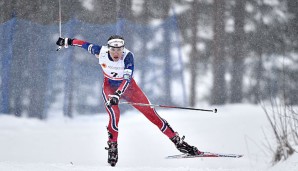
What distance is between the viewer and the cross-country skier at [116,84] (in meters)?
6.99

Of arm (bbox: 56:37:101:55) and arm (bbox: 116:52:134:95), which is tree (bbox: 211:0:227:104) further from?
arm (bbox: 116:52:134:95)

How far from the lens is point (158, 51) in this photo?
42.5 feet

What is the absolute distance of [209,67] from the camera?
15.4 m

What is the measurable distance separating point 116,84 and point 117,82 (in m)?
0.03

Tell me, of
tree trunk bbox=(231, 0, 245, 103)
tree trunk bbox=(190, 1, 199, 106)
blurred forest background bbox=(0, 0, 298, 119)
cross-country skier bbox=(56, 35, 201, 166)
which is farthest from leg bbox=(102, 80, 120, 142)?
tree trunk bbox=(231, 0, 245, 103)

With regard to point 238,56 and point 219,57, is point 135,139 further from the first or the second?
point 238,56

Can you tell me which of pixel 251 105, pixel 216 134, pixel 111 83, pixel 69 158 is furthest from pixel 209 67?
pixel 111 83

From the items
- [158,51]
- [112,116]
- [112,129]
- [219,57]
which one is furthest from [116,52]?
[219,57]

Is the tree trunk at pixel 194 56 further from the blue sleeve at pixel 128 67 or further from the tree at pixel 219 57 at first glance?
the blue sleeve at pixel 128 67

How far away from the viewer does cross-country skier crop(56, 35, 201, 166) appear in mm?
6992

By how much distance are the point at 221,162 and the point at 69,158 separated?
284 cm

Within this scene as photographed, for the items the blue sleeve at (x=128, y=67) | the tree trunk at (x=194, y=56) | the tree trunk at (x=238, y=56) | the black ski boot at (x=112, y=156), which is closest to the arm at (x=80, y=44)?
the blue sleeve at (x=128, y=67)

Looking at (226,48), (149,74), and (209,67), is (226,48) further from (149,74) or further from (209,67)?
(149,74)

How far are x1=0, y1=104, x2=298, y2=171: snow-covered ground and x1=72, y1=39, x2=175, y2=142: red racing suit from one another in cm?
183
